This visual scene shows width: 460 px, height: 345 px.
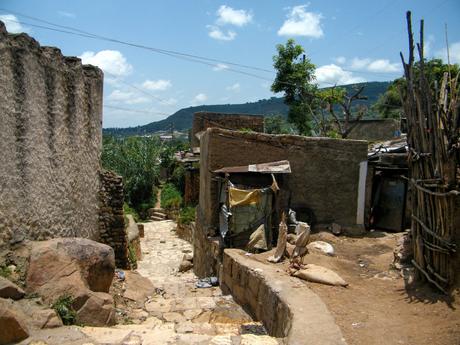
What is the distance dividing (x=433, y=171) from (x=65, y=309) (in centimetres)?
485

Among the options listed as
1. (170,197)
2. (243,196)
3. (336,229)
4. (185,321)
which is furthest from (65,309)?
(170,197)

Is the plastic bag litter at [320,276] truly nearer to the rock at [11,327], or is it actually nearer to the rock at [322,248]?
the rock at [322,248]

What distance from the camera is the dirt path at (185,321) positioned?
13.1ft

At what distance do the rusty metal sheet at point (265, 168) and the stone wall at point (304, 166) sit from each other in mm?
265

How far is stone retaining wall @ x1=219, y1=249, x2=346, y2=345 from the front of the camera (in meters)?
4.22

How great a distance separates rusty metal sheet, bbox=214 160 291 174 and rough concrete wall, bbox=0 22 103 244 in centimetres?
287

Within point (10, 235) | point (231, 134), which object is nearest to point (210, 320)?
point (10, 235)

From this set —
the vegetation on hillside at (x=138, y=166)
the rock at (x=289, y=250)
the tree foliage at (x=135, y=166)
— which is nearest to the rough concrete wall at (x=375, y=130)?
the vegetation on hillside at (x=138, y=166)

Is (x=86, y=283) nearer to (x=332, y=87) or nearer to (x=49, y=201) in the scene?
(x=49, y=201)

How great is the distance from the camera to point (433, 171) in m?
5.52

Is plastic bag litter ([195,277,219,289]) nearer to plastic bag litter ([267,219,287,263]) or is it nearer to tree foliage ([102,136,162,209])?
plastic bag litter ([267,219,287,263])

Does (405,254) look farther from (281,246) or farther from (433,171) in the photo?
(281,246)

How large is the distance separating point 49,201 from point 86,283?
4.54 ft

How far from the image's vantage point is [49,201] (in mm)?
5875
